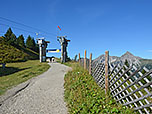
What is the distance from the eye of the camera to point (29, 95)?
6.44 m

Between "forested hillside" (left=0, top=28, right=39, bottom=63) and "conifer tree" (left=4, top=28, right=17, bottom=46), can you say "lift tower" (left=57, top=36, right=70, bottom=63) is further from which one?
"conifer tree" (left=4, top=28, right=17, bottom=46)

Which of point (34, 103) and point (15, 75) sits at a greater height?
point (15, 75)

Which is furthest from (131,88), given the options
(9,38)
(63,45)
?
(9,38)

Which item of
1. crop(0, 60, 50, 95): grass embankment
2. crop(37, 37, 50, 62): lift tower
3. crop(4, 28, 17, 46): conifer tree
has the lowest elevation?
→ crop(0, 60, 50, 95): grass embankment

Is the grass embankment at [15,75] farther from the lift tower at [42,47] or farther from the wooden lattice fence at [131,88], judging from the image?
the lift tower at [42,47]

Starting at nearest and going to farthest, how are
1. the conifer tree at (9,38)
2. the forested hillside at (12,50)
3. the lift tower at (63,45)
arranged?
the lift tower at (63,45) → the forested hillside at (12,50) → the conifer tree at (9,38)

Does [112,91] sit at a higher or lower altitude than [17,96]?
higher

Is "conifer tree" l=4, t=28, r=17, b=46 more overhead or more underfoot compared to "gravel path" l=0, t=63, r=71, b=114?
more overhead

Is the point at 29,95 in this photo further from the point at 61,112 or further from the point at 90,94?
the point at 90,94

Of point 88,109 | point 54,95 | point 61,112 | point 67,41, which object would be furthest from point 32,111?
point 67,41

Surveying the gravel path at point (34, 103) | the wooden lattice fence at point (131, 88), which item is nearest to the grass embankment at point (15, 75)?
the gravel path at point (34, 103)

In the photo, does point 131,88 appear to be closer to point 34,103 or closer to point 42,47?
point 34,103

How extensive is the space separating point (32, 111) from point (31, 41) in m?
53.9

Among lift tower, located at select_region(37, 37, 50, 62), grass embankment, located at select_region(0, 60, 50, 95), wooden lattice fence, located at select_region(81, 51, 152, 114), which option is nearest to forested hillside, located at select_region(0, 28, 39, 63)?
lift tower, located at select_region(37, 37, 50, 62)
